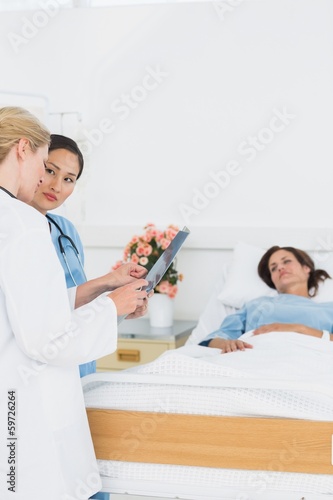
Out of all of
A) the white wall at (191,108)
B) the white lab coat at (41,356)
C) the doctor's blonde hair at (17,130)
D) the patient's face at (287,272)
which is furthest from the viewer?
Result: the white wall at (191,108)

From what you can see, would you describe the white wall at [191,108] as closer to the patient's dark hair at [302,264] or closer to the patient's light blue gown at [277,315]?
the patient's dark hair at [302,264]

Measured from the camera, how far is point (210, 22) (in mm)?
3674

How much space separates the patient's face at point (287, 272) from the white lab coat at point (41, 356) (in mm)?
1654

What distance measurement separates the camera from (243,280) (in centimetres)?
334

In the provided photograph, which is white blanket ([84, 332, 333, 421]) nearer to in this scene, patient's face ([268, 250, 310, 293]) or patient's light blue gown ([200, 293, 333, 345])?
patient's light blue gown ([200, 293, 333, 345])

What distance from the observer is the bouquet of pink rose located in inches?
136

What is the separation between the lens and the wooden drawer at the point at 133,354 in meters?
3.34

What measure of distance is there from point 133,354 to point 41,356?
73.8 inches

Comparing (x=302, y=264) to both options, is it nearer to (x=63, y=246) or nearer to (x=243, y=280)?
Result: (x=243, y=280)

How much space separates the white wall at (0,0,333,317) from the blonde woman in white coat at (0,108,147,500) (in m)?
2.10

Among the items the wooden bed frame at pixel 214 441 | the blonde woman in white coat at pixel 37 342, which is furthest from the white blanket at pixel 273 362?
the blonde woman in white coat at pixel 37 342

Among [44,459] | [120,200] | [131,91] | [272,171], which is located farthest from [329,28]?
[44,459]

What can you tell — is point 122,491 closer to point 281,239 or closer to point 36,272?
point 36,272

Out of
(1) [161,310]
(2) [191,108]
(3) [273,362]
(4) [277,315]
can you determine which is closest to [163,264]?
(3) [273,362]
